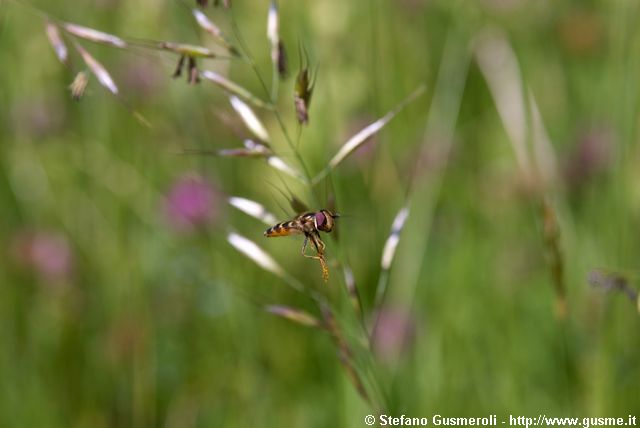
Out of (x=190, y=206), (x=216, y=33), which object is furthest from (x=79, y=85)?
(x=190, y=206)

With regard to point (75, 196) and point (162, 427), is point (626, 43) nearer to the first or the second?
point (162, 427)

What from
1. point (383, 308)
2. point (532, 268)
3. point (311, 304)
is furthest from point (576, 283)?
point (311, 304)

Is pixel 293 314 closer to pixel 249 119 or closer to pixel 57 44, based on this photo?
pixel 249 119

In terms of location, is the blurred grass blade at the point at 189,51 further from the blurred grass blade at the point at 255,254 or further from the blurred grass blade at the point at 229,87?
the blurred grass blade at the point at 255,254

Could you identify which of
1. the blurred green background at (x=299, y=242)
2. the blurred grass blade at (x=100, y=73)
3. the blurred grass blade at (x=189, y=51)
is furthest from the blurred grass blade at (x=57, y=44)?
the blurred green background at (x=299, y=242)

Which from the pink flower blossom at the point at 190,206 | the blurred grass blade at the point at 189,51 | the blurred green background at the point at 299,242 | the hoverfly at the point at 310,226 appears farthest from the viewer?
the pink flower blossom at the point at 190,206

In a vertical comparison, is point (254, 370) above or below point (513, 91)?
below
